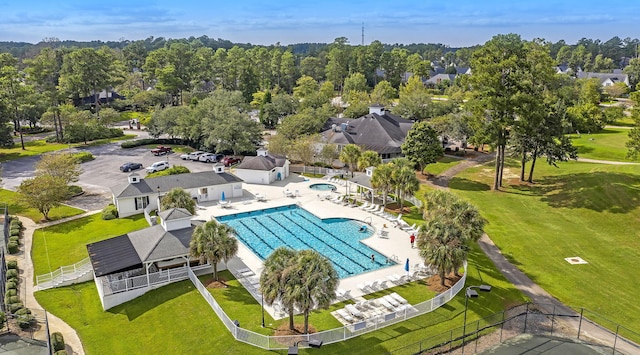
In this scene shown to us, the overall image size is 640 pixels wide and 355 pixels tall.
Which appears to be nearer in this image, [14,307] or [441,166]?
[14,307]

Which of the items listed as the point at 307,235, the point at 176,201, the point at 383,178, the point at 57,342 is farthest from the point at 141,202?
the point at 383,178

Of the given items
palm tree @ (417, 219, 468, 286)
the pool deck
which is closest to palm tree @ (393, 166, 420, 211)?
the pool deck

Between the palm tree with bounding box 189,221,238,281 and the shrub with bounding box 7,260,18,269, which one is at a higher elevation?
the palm tree with bounding box 189,221,238,281

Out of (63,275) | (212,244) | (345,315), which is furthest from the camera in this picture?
(63,275)

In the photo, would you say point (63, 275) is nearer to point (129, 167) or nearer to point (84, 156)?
point (129, 167)

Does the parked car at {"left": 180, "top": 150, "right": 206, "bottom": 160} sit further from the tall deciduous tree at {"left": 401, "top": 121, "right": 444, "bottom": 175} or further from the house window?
the tall deciduous tree at {"left": 401, "top": 121, "right": 444, "bottom": 175}
